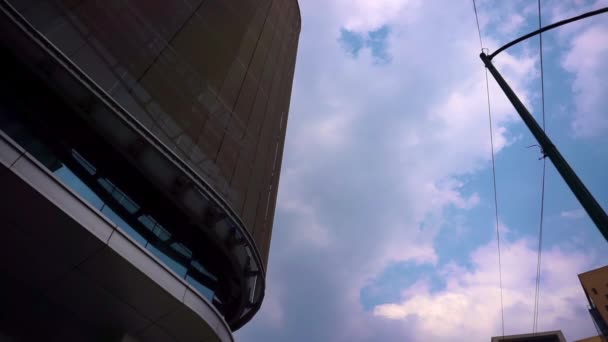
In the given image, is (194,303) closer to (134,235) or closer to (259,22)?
(134,235)

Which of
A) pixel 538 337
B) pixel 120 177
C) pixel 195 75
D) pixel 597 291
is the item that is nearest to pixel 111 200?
pixel 120 177

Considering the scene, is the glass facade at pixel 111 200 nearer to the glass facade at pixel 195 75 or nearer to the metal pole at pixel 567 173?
the glass facade at pixel 195 75

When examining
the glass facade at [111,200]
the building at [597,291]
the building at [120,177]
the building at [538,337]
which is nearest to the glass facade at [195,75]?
the building at [120,177]

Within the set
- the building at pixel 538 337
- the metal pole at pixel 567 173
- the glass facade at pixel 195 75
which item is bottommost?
the metal pole at pixel 567 173

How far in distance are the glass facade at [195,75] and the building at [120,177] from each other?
0.15ft

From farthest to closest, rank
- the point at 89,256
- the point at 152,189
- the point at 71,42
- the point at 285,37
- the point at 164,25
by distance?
1. the point at 285,37
2. the point at 164,25
3. the point at 152,189
4. the point at 71,42
5. the point at 89,256

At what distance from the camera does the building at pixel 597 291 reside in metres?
56.7

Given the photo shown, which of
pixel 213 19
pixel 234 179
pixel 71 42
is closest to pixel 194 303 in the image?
pixel 234 179

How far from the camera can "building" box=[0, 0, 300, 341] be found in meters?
7.74

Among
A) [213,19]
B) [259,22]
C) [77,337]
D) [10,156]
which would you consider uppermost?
[259,22]

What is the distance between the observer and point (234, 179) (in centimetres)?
1286

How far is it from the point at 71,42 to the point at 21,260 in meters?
5.43

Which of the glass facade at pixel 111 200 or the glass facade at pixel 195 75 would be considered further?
the glass facade at pixel 195 75

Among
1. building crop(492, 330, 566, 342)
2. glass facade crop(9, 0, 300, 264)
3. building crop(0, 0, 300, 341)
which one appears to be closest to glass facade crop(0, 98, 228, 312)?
building crop(0, 0, 300, 341)
